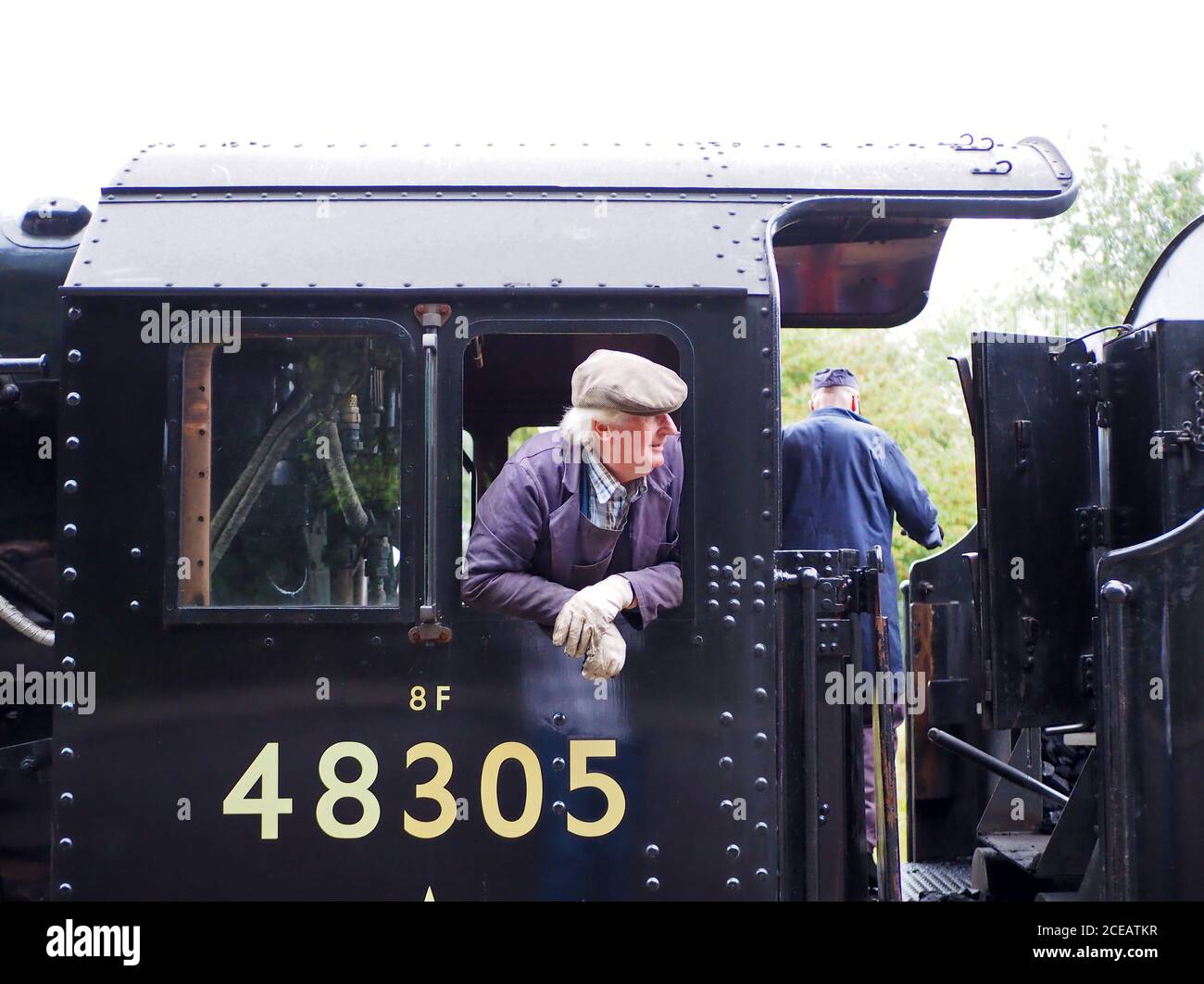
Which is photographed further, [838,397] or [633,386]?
[838,397]

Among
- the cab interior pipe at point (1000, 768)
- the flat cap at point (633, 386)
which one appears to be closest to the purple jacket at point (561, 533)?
the flat cap at point (633, 386)

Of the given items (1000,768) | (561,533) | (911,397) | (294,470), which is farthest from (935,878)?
(911,397)

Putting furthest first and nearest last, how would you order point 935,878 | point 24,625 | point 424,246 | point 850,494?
point 850,494 → point 935,878 → point 24,625 → point 424,246

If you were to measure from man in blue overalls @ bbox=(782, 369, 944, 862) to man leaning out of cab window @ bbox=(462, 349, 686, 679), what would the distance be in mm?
1551

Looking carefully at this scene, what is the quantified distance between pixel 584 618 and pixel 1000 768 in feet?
5.72

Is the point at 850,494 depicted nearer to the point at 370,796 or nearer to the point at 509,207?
the point at 509,207

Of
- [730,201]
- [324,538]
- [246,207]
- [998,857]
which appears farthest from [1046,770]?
[246,207]

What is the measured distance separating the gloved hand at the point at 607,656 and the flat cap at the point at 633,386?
52 centimetres

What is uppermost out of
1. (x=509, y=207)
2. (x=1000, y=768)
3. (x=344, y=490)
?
(x=509, y=207)

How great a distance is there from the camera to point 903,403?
1598 centimetres

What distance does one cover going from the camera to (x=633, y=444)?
2.86m

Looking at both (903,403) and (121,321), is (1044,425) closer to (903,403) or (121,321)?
(121,321)

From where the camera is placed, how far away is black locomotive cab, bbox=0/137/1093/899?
9.25 ft

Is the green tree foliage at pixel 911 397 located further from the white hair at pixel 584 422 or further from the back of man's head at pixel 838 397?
the white hair at pixel 584 422
